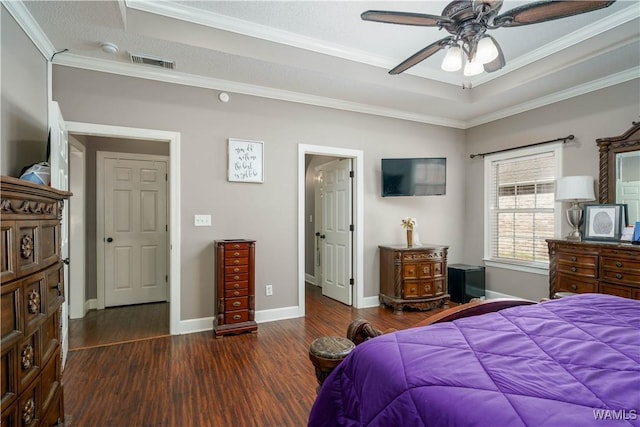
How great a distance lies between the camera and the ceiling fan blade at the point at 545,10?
65.0 inches

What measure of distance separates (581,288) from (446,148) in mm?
2559

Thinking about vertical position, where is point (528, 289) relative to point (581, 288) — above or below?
below

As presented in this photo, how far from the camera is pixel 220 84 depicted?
351 cm

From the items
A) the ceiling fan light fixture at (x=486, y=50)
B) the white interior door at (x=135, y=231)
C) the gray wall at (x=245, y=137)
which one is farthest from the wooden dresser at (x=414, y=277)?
the white interior door at (x=135, y=231)

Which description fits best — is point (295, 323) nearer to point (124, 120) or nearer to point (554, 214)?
point (124, 120)

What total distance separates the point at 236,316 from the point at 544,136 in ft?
14.0

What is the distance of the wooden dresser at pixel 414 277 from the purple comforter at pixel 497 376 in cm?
263

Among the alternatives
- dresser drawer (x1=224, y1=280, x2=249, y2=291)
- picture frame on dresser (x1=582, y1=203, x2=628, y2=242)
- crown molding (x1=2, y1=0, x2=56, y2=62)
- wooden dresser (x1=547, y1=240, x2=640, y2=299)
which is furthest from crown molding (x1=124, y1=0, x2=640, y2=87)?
dresser drawer (x1=224, y1=280, x2=249, y2=291)

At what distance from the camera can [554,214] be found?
397 cm

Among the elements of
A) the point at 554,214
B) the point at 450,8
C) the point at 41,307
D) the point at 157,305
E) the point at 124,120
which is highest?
Answer: the point at 450,8

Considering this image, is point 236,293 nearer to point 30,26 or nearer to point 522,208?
point 30,26

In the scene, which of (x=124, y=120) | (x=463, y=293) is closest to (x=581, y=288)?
(x=463, y=293)

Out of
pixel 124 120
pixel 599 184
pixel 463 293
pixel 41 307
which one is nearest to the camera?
pixel 41 307

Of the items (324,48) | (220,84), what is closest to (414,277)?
(324,48)
